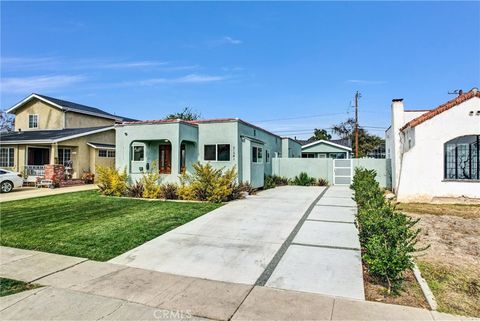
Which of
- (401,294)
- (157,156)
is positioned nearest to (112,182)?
(157,156)

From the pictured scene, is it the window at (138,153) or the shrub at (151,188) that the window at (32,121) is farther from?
the shrub at (151,188)

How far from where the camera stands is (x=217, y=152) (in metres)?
14.8

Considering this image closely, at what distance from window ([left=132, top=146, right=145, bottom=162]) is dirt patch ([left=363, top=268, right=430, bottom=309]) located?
553 inches

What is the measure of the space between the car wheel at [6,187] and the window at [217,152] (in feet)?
38.8

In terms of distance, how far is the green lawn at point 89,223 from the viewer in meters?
6.07

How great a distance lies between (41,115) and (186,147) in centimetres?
2125

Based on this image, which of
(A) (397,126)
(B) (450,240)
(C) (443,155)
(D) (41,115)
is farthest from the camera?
(D) (41,115)

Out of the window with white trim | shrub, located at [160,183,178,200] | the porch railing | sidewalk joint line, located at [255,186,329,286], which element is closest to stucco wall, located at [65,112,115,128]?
the window with white trim

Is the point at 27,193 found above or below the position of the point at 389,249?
below

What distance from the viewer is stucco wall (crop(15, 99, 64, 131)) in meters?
27.0

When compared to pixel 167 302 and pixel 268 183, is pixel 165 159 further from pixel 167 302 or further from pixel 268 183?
pixel 167 302

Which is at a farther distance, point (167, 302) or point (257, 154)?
point (257, 154)

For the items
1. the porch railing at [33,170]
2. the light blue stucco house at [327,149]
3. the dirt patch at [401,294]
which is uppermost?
the light blue stucco house at [327,149]

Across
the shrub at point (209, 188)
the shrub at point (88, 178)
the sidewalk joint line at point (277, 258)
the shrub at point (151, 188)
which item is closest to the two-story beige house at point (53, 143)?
the shrub at point (88, 178)
